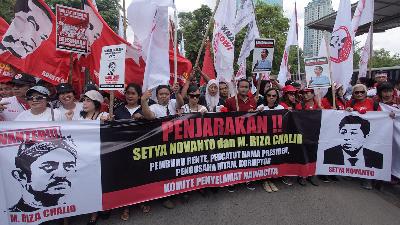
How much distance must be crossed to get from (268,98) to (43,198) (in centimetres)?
347

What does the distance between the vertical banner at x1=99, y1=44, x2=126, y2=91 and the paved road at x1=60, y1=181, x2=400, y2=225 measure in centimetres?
165

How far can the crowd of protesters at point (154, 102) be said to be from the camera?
399cm

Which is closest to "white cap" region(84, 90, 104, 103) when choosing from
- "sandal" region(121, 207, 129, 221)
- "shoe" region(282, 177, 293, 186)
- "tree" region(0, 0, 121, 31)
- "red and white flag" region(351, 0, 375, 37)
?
"sandal" region(121, 207, 129, 221)

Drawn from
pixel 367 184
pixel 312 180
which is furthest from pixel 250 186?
pixel 367 184

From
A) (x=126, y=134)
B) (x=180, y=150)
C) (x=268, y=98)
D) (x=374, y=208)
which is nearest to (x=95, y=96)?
(x=126, y=134)

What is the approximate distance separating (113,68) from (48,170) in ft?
4.34

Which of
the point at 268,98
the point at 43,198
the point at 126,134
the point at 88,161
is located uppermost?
the point at 268,98

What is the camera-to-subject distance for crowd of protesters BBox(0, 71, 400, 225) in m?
3.99

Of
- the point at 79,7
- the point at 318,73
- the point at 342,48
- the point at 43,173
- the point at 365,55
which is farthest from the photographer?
the point at 79,7

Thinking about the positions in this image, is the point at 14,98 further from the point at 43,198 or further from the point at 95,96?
the point at 43,198

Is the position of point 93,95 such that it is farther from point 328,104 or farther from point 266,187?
point 328,104

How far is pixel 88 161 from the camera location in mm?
3764

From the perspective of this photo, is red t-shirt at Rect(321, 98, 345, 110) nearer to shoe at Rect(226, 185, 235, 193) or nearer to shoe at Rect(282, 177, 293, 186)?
shoe at Rect(282, 177, 293, 186)

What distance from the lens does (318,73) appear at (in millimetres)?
5102
